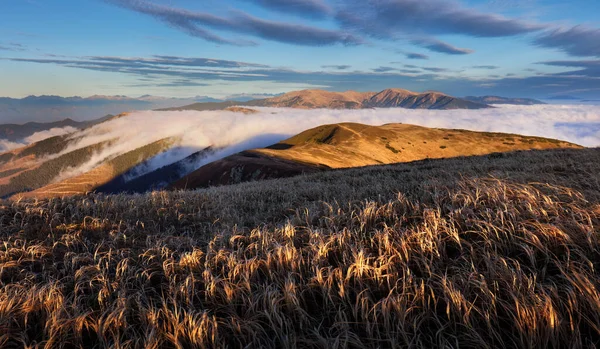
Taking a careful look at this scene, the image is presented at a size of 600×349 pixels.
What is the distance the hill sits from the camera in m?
68.9

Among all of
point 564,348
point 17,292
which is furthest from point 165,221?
point 564,348

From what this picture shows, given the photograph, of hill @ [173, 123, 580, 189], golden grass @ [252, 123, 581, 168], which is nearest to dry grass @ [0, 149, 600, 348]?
hill @ [173, 123, 580, 189]

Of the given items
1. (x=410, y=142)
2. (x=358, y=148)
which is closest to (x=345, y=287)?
(x=358, y=148)

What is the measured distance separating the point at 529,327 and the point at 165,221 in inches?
293

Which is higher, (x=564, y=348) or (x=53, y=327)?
(x=564, y=348)

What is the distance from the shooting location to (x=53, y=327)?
10.2ft

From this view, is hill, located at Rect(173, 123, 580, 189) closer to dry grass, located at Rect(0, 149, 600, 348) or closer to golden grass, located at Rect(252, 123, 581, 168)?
golden grass, located at Rect(252, 123, 581, 168)

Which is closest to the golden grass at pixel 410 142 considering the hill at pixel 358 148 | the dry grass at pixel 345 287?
the hill at pixel 358 148

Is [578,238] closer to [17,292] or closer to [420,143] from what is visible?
[17,292]

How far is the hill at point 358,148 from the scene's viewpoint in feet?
226

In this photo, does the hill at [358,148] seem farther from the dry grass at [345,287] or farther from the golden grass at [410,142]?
the dry grass at [345,287]

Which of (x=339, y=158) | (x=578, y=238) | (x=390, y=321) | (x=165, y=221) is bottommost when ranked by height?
(x=339, y=158)

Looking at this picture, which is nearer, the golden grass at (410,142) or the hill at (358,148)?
the hill at (358,148)

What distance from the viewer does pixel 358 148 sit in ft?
391
